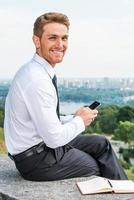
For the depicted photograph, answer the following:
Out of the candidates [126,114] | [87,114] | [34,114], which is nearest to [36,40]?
[34,114]

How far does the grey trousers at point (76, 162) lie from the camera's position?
467 centimetres

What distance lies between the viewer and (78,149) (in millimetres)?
4941

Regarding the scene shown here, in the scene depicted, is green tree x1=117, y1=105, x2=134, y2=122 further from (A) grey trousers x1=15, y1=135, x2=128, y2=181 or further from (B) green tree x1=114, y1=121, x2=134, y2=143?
(A) grey trousers x1=15, y1=135, x2=128, y2=181

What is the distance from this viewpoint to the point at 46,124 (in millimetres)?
4395

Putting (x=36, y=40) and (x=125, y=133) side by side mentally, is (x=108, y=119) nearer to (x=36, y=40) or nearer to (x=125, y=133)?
(x=125, y=133)

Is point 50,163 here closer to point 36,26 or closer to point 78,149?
point 78,149

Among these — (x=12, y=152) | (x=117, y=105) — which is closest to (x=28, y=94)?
(x=12, y=152)

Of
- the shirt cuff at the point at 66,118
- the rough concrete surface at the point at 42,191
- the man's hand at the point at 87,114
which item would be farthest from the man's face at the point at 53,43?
the rough concrete surface at the point at 42,191

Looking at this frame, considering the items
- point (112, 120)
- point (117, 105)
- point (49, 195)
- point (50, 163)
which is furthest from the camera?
point (117, 105)

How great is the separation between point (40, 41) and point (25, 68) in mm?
241

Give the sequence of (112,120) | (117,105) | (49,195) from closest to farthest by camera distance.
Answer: (49,195)
(112,120)
(117,105)

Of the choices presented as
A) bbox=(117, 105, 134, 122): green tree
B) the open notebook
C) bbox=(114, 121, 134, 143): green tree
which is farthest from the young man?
bbox=(117, 105, 134, 122): green tree

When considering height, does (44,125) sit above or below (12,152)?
above

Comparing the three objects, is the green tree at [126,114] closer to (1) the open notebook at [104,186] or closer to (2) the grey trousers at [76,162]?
(2) the grey trousers at [76,162]
